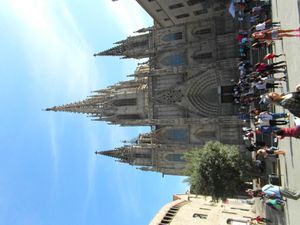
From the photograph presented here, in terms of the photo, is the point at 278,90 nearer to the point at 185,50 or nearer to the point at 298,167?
the point at 298,167

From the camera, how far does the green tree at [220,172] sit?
2603 cm

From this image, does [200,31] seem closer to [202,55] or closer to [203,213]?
[202,55]

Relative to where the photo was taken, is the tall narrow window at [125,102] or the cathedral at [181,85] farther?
the tall narrow window at [125,102]

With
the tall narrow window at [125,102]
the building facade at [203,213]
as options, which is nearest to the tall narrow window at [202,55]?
the tall narrow window at [125,102]

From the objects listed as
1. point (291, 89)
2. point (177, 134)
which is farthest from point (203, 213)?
point (291, 89)

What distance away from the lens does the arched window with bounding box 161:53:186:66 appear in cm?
3598

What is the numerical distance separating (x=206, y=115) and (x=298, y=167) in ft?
71.7

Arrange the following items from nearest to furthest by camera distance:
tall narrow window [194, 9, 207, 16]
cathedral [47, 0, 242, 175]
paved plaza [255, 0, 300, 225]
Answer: paved plaza [255, 0, 300, 225] → cathedral [47, 0, 242, 175] → tall narrow window [194, 9, 207, 16]

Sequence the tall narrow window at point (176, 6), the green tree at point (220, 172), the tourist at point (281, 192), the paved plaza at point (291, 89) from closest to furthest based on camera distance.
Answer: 1. the tourist at point (281, 192)
2. the paved plaza at point (291, 89)
3. the green tree at point (220, 172)
4. the tall narrow window at point (176, 6)

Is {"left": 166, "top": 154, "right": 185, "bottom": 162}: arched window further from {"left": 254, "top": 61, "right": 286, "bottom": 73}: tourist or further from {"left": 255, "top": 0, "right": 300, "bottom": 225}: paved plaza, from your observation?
{"left": 254, "top": 61, "right": 286, "bottom": 73}: tourist

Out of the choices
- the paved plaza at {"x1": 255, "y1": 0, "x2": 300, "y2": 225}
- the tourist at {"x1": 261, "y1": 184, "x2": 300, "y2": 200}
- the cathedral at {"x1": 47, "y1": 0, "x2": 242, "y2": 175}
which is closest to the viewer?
the tourist at {"x1": 261, "y1": 184, "x2": 300, "y2": 200}

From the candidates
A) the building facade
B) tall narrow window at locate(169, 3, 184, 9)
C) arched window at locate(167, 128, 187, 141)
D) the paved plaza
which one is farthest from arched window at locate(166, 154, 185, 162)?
the paved plaza

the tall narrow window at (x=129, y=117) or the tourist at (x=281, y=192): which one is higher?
the tall narrow window at (x=129, y=117)

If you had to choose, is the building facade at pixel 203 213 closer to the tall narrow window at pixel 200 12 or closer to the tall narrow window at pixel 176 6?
the tall narrow window at pixel 200 12
